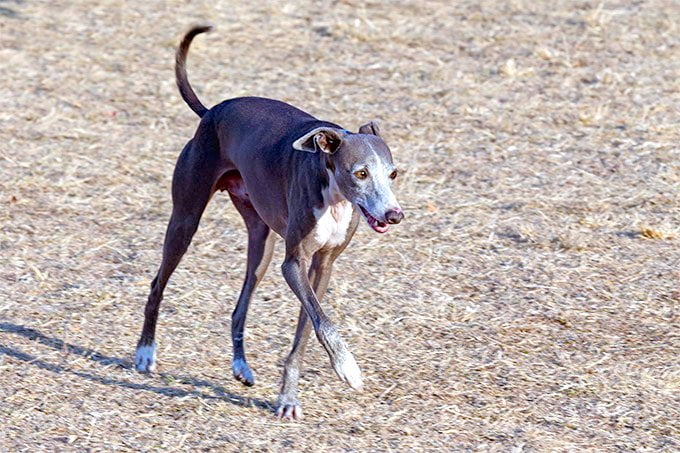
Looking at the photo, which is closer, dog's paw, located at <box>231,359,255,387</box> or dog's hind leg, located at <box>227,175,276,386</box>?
dog's paw, located at <box>231,359,255,387</box>

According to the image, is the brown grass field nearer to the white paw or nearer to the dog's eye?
the white paw

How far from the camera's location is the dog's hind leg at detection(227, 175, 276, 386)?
5922mm

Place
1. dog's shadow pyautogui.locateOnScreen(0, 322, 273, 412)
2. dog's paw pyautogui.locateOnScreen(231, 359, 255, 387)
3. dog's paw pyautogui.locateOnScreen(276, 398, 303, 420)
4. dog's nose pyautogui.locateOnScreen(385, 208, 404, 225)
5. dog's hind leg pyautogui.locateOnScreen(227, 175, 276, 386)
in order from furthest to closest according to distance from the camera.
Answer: dog's hind leg pyautogui.locateOnScreen(227, 175, 276, 386) → dog's paw pyautogui.locateOnScreen(231, 359, 255, 387) → dog's shadow pyautogui.locateOnScreen(0, 322, 273, 412) → dog's paw pyautogui.locateOnScreen(276, 398, 303, 420) → dog's nose pyautogui.locateOnScreen(385, 208, 404, 225)

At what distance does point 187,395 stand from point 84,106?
4931 millimetres

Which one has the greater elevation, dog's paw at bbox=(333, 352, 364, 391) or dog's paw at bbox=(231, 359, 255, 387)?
dog's paw at bbox=(333, 352, 364, 391)

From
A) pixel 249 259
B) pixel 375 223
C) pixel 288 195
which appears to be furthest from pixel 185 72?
pixel 375 223

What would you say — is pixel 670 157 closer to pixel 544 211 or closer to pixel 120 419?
pixel 544 211

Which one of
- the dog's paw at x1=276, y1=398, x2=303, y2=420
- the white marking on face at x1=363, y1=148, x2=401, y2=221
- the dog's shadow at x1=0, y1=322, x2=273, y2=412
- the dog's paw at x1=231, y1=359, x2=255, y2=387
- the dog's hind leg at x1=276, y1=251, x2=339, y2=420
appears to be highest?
the white marking on face at x1=363, y1=148, x2=401, y2=221

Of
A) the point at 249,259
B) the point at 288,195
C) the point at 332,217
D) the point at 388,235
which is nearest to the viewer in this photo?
the point at 332,217

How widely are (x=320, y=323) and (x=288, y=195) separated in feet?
2.11

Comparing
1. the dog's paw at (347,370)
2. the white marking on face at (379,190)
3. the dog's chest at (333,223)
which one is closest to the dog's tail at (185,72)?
the dog's chest at (333,223)

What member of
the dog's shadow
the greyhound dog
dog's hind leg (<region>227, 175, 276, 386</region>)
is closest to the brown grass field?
the dog's shadow

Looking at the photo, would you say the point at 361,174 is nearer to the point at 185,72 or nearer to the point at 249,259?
the point at 249,259

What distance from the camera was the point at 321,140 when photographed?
202 inches
